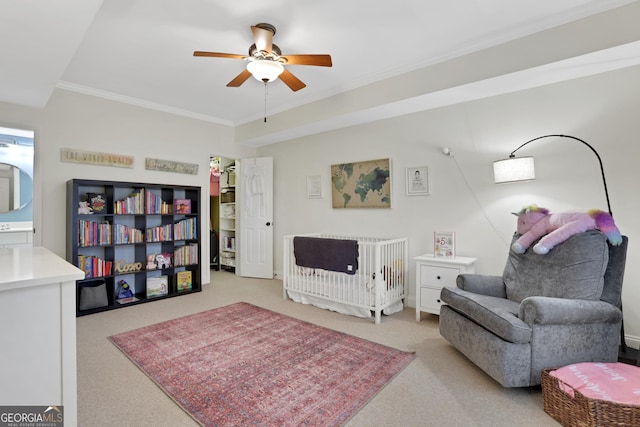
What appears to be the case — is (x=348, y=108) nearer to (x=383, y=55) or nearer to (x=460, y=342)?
(x=383, y=55)

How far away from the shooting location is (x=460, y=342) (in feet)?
7.45

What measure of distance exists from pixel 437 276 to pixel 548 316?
1239mm

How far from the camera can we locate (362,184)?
409cm

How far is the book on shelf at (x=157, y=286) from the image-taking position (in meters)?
3.96

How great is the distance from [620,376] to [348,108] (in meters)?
3.09

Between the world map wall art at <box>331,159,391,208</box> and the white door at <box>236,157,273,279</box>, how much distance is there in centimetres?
128

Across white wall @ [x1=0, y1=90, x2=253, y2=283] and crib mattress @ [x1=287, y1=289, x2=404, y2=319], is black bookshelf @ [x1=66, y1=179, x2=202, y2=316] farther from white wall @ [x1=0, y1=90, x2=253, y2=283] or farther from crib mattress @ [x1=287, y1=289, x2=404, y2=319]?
crib mattress @ [x1=287, y1=289, x2=404, y2=319]

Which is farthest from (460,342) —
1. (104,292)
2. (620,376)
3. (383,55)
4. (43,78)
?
(43,78)

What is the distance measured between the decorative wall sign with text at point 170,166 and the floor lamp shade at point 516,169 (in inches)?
152

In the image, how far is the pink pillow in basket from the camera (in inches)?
58.9

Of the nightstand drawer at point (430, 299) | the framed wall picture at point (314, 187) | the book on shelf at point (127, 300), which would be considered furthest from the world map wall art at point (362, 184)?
the book on shelf at point (127, 300)

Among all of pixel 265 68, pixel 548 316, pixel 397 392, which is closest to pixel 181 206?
pixel 265 68

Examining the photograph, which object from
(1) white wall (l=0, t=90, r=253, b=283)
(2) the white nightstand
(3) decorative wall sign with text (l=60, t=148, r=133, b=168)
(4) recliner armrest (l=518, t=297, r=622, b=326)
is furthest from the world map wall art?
(3) decorative wall sign with text (l=60, t=148, r=133, b=168)

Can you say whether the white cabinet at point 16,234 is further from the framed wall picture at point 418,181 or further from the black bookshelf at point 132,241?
the framed wall picture at point 418,181
